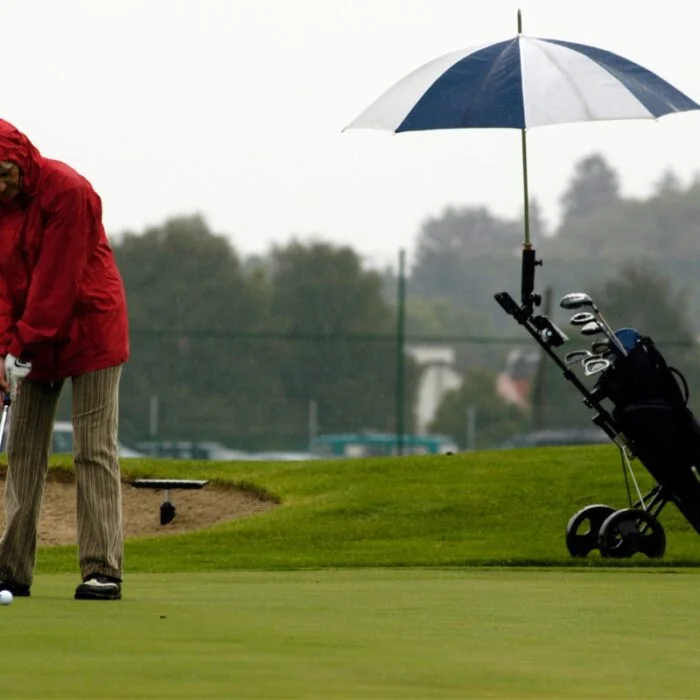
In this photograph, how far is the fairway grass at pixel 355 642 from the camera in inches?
216

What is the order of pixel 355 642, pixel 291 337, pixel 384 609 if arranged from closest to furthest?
pixel 355 642 < pixel 384 609 < pixel 291 337

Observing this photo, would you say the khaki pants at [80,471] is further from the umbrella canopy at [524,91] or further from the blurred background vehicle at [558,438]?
the blurred background vehicle at [558,438]

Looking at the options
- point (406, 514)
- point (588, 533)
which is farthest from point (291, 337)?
point (588, 533)

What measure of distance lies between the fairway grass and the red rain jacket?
1.05 m

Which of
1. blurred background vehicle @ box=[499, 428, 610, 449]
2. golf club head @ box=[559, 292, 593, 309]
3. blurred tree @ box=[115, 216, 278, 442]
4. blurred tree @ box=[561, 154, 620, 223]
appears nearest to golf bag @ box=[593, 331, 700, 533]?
golf club head @ box=[559, 292, 593, 309]

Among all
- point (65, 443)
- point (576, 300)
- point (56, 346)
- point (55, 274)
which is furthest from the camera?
point (65, 443)

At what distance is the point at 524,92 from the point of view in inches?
487

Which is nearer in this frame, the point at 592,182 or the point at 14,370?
the point at 14,370

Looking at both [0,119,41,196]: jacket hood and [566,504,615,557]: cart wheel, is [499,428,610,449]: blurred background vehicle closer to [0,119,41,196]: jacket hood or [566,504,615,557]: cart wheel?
[566,504,615,557]: cart wheel

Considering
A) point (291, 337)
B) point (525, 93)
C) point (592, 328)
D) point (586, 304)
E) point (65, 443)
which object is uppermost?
point (525, 93)

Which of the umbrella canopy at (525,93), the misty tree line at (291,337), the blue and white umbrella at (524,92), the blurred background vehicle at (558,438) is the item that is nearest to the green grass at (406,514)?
the umbrella canopy at (525,93)

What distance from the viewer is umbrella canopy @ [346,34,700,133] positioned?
1223 centimetres

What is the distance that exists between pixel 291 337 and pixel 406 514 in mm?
21564

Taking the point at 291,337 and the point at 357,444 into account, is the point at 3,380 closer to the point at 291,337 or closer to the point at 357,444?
the point at 291,337
